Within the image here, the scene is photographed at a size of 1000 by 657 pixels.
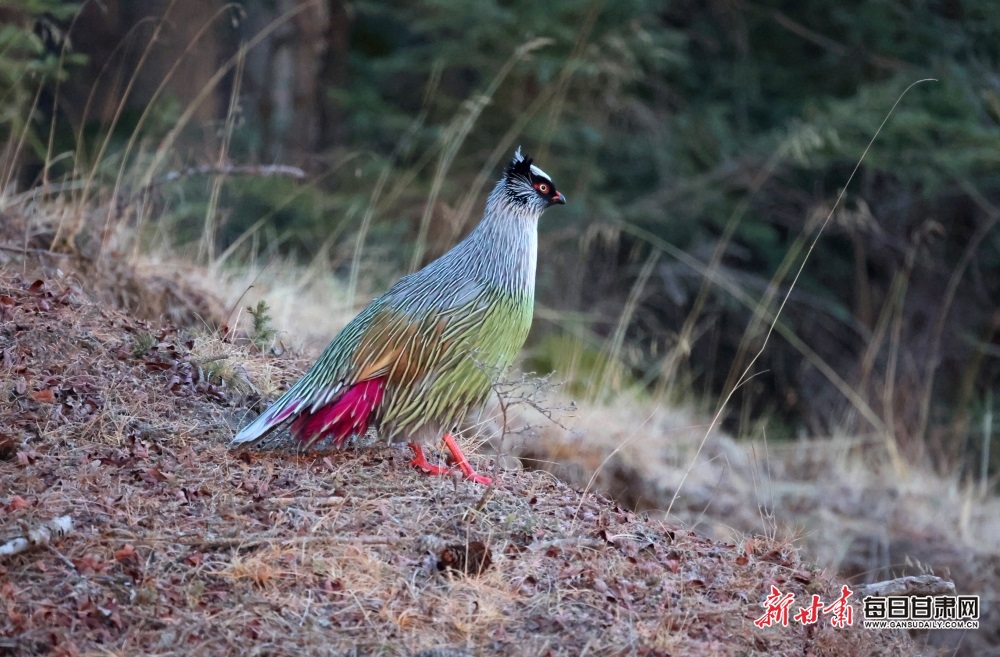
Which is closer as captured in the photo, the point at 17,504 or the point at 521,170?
the point at 17,504

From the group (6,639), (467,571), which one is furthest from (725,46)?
(6,639)

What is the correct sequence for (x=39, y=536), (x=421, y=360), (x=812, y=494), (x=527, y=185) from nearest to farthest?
(x=39, y=536)
(x=421, y=360)
(x=527, y=185)
(x=812, y=494)

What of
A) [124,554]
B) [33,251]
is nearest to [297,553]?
[124,554]

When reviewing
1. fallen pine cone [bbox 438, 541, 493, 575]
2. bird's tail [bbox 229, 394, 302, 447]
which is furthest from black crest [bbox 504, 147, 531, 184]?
fallen pine cone [bbox 438, 541, 493, 575]

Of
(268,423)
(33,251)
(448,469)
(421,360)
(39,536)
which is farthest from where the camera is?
(33,251)

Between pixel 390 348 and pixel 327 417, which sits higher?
pixel 390 348

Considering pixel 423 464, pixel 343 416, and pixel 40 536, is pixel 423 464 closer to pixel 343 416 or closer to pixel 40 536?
pixel 343 416

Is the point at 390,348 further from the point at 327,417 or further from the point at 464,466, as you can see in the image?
the point at 464,466

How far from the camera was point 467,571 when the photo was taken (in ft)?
10.9

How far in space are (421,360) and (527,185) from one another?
88 centimetres

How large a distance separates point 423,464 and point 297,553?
0.73 meters

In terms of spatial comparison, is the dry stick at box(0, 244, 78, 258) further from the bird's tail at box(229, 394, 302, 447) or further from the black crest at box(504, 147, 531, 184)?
the black crest at box(504, 147, 531, 184)

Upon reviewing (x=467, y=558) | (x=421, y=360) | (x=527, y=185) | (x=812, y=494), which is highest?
(x=527, y=185)

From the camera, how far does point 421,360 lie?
381 centimetres
